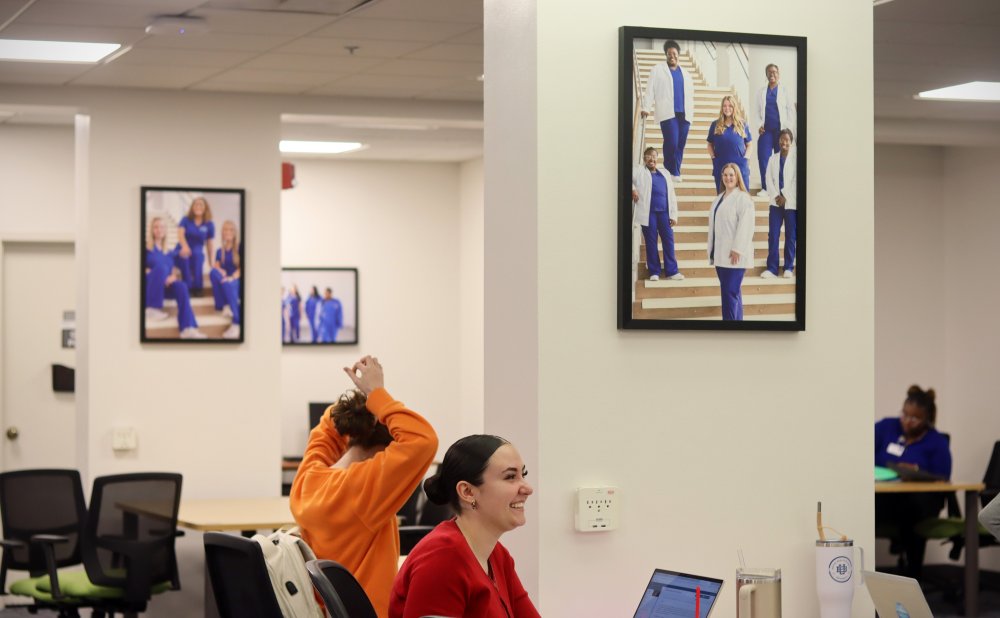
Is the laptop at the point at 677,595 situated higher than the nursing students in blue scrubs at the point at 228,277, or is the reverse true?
the nursing students in blue scrubs at the point at 228,277

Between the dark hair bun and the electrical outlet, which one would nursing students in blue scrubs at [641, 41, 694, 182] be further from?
the dark hair bun

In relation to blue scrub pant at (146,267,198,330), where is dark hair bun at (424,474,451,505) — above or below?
below

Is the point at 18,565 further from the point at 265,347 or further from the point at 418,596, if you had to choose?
the point at 418,596

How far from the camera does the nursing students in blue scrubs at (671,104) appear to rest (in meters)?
3.50

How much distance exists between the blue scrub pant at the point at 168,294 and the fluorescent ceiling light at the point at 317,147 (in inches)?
98.8

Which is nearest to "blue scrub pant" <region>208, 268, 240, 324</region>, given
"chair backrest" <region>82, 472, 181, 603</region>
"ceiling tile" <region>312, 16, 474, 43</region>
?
"chair backrest" <region>82, 472, 181, 603</region>

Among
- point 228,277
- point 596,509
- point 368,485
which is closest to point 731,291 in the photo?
point 596,509

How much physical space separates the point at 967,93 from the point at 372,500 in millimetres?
5967

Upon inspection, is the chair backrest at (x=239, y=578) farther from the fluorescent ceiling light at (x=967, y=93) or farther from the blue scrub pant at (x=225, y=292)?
the fluorescent ceiling light at (x=967, y=93)

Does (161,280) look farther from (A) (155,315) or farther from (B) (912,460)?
(B) (912,460)

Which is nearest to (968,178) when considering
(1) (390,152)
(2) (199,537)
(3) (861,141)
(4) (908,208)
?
(4) (908,208)

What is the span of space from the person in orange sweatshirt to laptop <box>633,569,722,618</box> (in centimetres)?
72

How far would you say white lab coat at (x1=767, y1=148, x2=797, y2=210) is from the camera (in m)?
3.59

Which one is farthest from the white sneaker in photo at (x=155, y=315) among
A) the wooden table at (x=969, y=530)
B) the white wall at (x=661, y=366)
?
the wooden table at (x=969, y=530)
